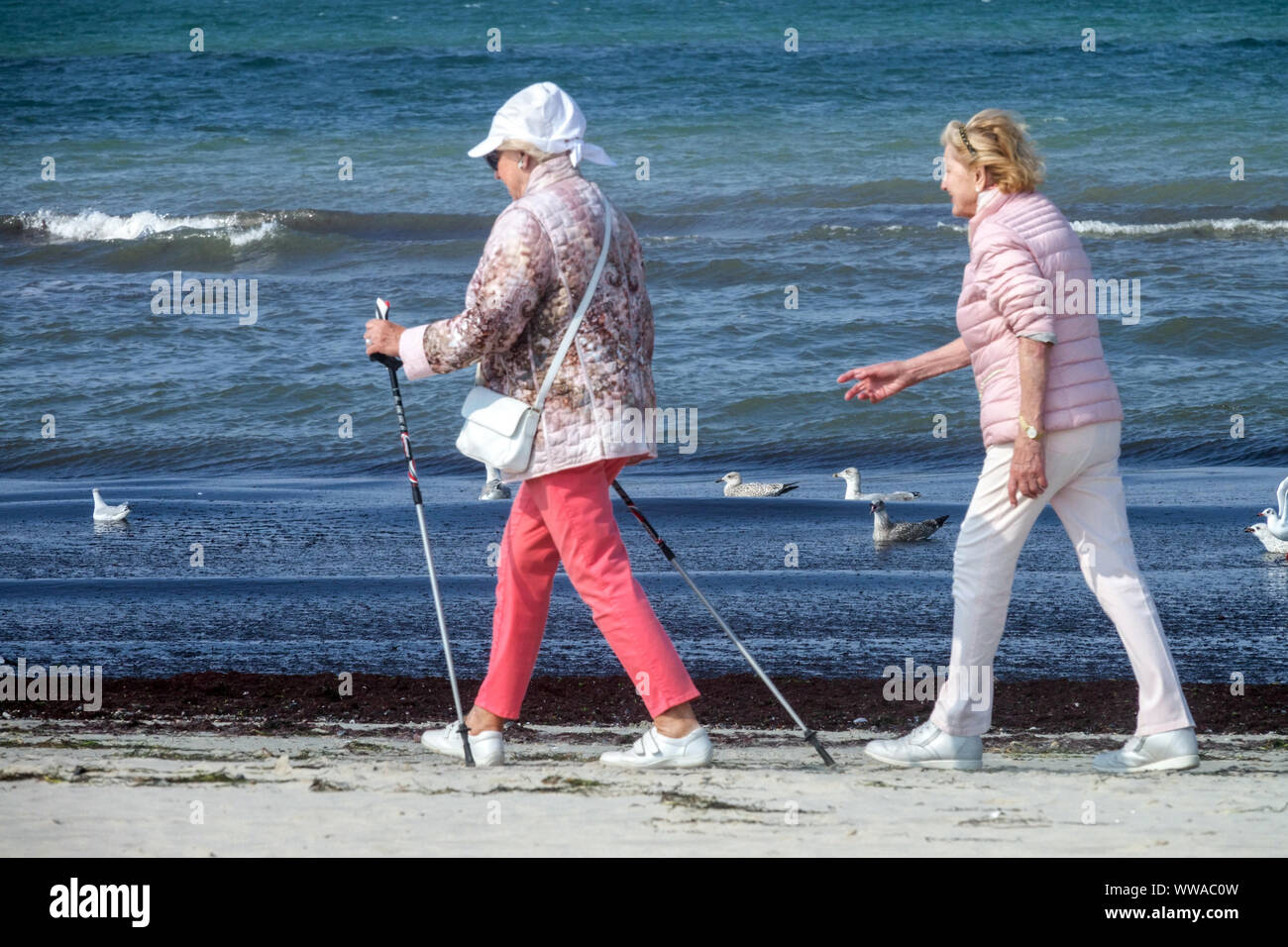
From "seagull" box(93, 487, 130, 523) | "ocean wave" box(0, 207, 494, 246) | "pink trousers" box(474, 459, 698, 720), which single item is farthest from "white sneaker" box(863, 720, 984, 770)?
"ocean wave" box(0, 207, 494, 246)

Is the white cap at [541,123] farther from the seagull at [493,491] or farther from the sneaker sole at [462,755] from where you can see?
the seagull at [493,491]

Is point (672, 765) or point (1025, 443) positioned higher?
point (1025, 443)

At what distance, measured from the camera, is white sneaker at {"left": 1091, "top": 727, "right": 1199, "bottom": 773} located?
4.23 m

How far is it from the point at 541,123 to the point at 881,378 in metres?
1.29

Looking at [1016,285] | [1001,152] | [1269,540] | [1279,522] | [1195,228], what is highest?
[1001,152]

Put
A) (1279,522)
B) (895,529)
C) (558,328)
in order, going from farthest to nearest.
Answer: (895,529) < (1279,522) < (558,328)

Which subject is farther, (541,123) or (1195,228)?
(1195,228)

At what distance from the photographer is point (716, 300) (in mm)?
17156

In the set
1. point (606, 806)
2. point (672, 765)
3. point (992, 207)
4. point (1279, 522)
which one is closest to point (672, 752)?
point (672, 765)

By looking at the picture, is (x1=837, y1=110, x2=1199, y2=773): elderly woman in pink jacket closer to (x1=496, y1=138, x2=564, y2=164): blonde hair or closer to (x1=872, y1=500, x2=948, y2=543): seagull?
(x1=496, y1=138, x2=564, y2=164): blonde hair

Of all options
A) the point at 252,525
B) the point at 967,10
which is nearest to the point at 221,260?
the point at 252,525

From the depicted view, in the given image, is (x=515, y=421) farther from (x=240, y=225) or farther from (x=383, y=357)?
(x=240, y=225)

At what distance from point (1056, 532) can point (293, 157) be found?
21133 millimetres

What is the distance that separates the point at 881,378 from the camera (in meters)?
4.62
